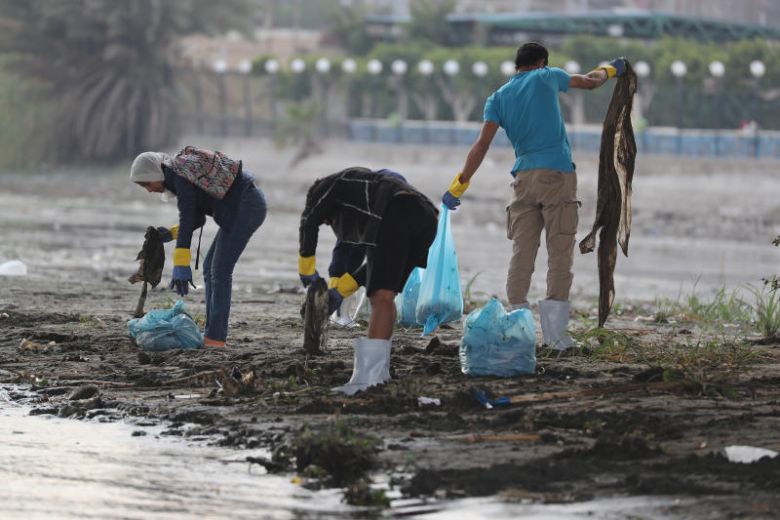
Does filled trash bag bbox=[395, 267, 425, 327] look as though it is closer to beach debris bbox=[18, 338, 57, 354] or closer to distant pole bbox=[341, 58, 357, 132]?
beach debris bbox=[18, 338, 57, 354]

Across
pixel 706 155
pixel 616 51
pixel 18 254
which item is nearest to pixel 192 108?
pixel 616 51

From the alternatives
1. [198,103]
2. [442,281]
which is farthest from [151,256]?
[198,103]

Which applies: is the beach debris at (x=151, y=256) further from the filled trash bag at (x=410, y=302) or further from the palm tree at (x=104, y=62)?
the palm tree at (x=104, y=62)

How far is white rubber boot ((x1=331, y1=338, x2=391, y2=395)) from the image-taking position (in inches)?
278

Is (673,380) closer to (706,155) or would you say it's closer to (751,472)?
(751,472)

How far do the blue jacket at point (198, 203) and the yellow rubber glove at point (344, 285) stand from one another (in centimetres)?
100

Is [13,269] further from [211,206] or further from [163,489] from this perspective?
[163,489]

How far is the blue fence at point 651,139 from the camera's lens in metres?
39.4

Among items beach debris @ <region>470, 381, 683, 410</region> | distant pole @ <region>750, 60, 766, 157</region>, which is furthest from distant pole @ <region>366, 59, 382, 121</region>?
beach debris @ <region>470, 381, 683, 410</region>

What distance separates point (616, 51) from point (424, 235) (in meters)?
45.1

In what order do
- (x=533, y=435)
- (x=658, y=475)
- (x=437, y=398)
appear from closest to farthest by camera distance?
(x=658, y=475) → (x=533, y=435) → (x=437, y=398)

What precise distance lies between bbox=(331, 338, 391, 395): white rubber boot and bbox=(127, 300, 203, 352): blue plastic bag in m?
1.70

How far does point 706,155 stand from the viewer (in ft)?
131

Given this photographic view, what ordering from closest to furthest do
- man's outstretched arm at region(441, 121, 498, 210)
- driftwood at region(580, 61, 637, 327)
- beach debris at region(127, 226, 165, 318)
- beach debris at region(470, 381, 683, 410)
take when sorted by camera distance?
beach debris at region(470, 381, 683, 410) < man's outstretched arm at region(441, 121, 498, 210) < driftwood at region(580, 61, 637, 327) < beach debris at region(127, 226, 165, 318)
